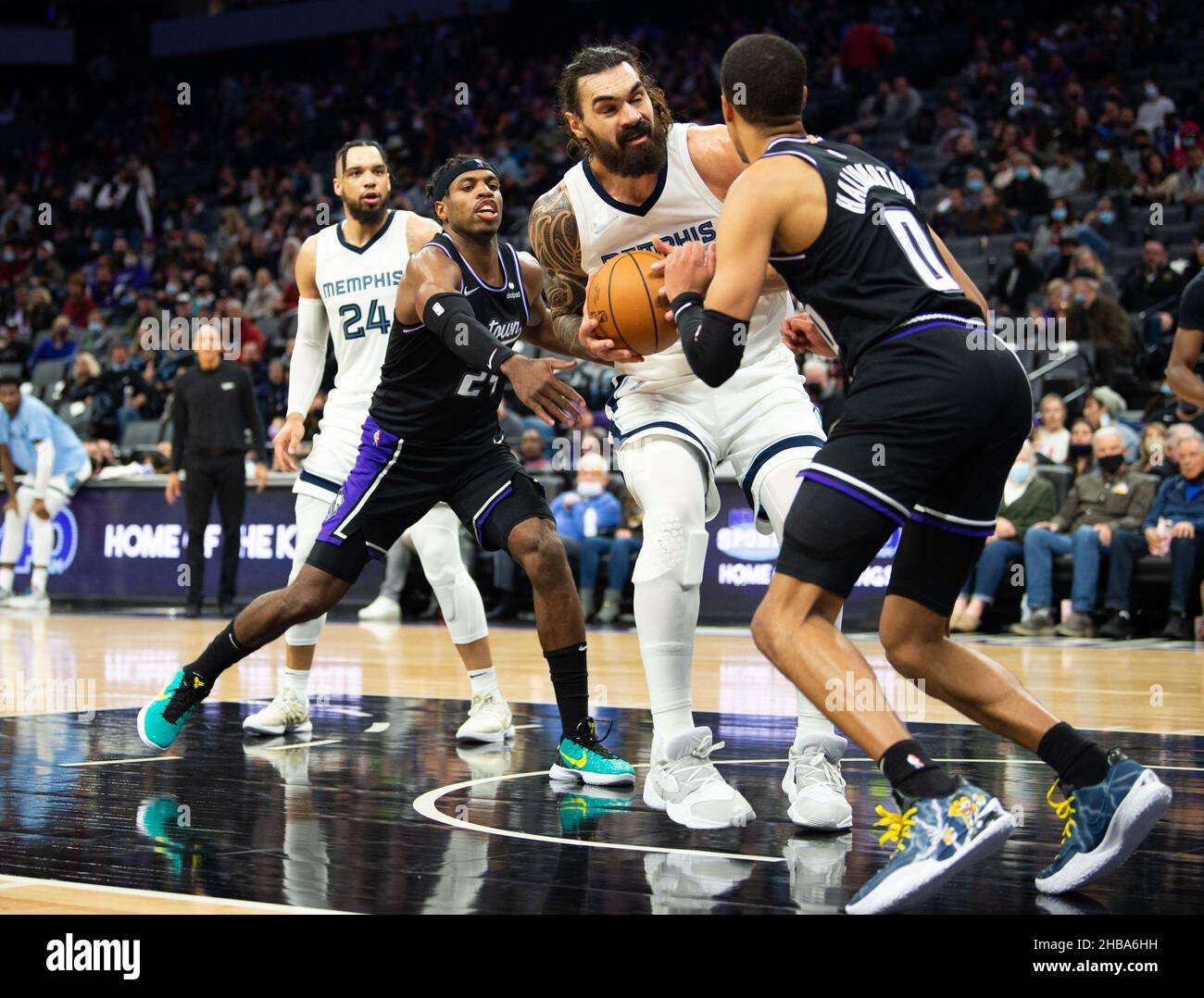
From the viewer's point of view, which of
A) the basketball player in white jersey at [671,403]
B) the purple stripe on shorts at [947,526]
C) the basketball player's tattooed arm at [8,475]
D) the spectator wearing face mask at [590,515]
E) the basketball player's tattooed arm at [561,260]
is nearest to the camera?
the purple stripe on shorts at [947,526]

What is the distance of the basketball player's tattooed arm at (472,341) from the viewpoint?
4258 mm

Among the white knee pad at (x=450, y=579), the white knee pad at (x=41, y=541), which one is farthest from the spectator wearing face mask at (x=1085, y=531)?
the white knee pad at (x=41, y=541)

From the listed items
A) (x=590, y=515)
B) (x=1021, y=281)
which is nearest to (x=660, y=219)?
(x=590, y=515)

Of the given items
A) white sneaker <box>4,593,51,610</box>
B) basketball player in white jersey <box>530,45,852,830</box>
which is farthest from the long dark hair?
white sneaker <box>4,593,51,610</box>

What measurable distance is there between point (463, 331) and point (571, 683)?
1216 millimetres

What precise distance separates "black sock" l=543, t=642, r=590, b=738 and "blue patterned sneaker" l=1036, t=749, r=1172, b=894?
1.94 meters

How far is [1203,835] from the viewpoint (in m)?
3.89

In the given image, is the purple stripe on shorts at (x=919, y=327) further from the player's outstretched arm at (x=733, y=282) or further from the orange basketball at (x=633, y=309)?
the orange basketball at (x=633, y=309)

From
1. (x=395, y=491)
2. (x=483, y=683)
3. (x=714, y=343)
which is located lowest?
(x=483, y=683)

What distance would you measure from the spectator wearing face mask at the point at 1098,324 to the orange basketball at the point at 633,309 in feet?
29.2

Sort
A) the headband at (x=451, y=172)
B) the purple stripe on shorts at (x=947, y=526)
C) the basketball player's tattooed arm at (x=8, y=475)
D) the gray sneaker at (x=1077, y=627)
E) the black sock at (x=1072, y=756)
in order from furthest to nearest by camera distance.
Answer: the basketball player's tattooed arm at (x=8, y=475) < the gray sneaker at (x=1077, y=627) < the headband at (x=451, y=172) < the purple stripe on shorts at (x=947, y=526) < the black sock at (x=1072, y=756)

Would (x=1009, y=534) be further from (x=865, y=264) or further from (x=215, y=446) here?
(x=865, y=264)

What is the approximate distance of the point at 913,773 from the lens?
3127mm

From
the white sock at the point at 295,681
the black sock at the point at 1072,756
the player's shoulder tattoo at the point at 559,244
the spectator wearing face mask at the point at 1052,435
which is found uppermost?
the player's shoulder tattoo at the point at 559,244
